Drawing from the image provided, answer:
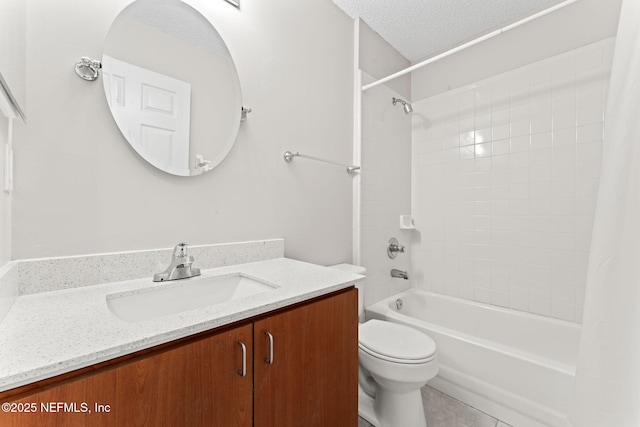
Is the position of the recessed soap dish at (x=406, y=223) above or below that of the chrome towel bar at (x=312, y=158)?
below

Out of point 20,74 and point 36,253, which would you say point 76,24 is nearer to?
point 20,74

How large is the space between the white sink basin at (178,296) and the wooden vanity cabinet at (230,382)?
0.24 m

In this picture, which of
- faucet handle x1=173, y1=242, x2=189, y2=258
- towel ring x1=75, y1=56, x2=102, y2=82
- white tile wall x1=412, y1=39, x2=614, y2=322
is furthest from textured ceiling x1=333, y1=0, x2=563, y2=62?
faucet handle x1=173, y1=242, x2=189, y2=258

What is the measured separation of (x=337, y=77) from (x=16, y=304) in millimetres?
1833

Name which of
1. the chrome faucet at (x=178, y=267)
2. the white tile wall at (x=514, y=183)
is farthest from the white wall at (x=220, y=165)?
the white tile wall at (x=514, y=183)

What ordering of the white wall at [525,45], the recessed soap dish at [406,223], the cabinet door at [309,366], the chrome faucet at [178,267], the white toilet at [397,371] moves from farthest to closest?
1. the recessed soap dish at [406,223]
2. the white wall at [525,45]
3. the white toilet at [397,371]
4. the chrome faucet at [178,267]
5. the cabinet door at [309,366]

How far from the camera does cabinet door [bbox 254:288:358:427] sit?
0.74 metres

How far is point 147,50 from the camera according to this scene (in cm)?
103

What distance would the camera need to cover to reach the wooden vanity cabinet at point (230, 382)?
1.57ft

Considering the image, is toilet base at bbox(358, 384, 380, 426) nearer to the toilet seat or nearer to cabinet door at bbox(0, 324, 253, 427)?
the toilet seat

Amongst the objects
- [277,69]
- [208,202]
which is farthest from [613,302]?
[277,69]

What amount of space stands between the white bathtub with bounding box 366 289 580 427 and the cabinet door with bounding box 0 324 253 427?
1.32 metres

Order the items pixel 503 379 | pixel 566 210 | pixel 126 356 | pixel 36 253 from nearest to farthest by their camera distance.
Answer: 1. pixel 126 356
2. pixel 36 253
3. pixel 503 379
4. pixel 566 210

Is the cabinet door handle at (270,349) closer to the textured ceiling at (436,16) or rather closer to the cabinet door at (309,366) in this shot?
the cabinet door at (309,366)
